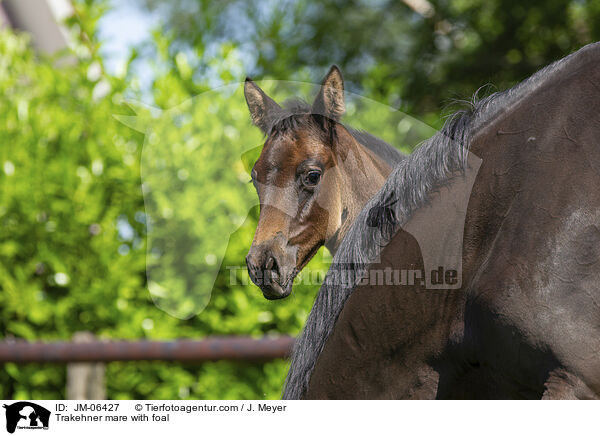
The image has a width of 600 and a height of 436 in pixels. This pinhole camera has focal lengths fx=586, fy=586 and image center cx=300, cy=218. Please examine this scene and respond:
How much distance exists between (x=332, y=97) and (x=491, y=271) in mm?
499

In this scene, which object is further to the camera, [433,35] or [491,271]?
[433,35]

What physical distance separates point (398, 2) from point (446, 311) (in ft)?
20.6

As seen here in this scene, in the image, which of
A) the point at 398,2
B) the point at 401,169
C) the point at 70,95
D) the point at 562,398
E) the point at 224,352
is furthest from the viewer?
the point at 398,2

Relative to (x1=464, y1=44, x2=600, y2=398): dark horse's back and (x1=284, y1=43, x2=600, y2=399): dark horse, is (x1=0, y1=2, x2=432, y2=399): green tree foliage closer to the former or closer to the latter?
(x1=284, y1=43, x2=600, y2=399): dark horse

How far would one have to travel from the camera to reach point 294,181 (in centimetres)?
122

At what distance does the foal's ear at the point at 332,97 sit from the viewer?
47.8 inches

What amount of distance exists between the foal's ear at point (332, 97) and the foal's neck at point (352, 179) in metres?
0.08

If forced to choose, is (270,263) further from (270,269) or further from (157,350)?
(157,350)

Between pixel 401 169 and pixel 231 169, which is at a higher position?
pixel 231 169
